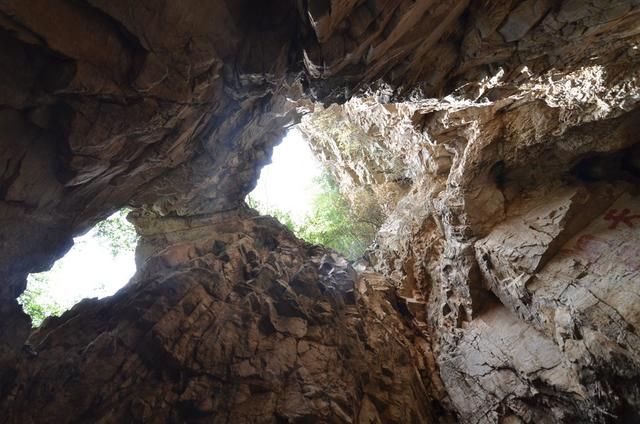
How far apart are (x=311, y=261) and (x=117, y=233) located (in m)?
10.5

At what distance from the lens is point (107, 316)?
9.60 meters

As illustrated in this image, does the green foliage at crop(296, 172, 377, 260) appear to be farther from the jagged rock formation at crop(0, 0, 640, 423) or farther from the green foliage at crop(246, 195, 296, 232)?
the jagged rock formation at crop(0, 0, 640, 423)

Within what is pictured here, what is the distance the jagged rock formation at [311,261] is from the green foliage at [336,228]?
7.80 metres

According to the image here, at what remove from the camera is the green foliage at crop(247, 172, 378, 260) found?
21.3 meters

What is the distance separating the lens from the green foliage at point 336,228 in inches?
839

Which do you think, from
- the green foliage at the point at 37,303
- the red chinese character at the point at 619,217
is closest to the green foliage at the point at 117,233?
the green foliage at the point at 37,303

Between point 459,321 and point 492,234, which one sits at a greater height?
point 492,234

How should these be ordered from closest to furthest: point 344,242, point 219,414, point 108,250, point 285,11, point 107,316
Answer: point 285,11 → point 219,414 → point 107,316 → point 108,250 → point 344,242

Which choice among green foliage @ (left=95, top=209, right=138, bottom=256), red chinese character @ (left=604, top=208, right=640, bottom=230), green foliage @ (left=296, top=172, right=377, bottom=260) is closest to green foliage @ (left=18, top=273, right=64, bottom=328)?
green foliage @ (left=95, top=209, right=138, bottom=256)

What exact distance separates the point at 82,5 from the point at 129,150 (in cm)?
279

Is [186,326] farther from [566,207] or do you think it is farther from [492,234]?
[566,207]

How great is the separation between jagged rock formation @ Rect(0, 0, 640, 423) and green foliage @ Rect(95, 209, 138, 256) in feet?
18.5

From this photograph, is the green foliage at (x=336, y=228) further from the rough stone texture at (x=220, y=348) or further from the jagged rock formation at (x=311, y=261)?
the rough stone texture at (x=220, y=348)

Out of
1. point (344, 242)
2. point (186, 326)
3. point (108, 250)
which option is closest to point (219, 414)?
point (186, 326)
